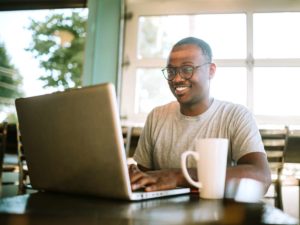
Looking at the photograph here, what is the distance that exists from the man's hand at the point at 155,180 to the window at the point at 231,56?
2.12 m

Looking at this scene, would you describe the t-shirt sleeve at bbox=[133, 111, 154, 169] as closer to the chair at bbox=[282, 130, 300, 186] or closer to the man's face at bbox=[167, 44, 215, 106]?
the man's face at bbox=[167, 44, 215, 106]

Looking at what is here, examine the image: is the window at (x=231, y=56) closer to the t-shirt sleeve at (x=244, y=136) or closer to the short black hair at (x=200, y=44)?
→ the short black hair at (x=200, y=44)

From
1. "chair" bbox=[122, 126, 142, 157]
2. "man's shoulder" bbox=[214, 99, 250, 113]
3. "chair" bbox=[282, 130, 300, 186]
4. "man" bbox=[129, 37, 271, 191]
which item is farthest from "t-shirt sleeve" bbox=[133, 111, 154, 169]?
"chair" bbox=[282, 130, 300, 186]

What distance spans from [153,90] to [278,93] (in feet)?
3.59

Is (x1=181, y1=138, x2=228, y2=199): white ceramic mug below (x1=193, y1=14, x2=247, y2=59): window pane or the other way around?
below

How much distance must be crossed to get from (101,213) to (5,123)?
92.7 inches

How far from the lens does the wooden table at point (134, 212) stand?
0.48 metres

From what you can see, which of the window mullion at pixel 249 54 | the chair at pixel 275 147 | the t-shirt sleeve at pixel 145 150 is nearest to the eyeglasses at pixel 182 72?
the t-shirt sleeve at pixel 145 150

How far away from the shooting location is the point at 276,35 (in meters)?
2.97

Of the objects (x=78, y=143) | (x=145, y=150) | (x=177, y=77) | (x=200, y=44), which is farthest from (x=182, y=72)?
(x=78, y=143)

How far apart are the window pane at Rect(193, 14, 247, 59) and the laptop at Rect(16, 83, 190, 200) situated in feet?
7.89

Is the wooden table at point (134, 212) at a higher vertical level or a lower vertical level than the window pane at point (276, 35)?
lower

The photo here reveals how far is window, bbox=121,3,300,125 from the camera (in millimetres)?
2906

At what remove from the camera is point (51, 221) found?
49cm
